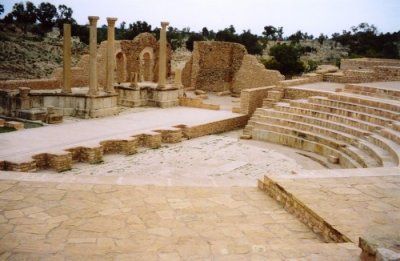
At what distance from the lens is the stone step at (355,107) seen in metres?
12.4

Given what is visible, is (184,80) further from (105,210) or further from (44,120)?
(105,210)

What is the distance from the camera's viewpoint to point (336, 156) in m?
12.1

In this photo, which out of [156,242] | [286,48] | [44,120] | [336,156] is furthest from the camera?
[286,48]

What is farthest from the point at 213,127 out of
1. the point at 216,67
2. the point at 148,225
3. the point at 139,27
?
the point at 139,27

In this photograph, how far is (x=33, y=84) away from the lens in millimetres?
20969

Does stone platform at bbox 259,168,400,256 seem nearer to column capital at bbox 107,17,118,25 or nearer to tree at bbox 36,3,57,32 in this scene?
column capital at bbox 107,17,118,25

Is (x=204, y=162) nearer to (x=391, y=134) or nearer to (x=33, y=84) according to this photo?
(x=391, y=134)

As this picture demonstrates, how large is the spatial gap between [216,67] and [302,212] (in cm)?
2294

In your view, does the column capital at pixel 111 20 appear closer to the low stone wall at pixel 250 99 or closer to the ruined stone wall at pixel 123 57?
the low stone wall at pixel 250 99

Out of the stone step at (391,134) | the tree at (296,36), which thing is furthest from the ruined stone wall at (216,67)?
the tree at (296,36)

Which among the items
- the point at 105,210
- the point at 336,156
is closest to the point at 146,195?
the point at 105,210

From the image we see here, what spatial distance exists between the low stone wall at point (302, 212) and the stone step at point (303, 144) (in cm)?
472

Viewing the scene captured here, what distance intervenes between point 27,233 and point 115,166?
239 inches

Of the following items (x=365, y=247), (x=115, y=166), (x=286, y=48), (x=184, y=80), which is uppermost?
(x=286, y=48)
